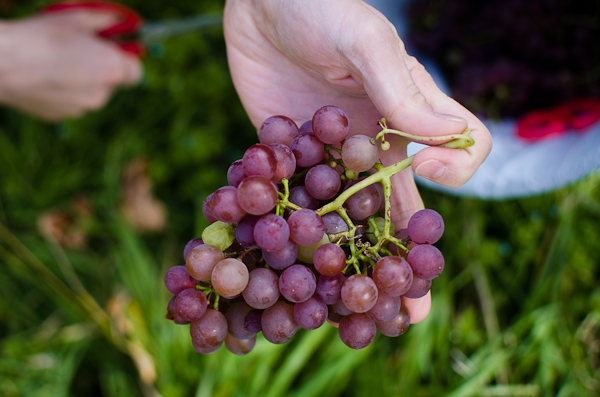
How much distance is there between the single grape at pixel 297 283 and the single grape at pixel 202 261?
0.38 ft

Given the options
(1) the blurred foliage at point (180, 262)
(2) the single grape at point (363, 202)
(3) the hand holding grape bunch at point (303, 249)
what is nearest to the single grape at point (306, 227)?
(3) the hand holding grape bunch at point (303, 249)

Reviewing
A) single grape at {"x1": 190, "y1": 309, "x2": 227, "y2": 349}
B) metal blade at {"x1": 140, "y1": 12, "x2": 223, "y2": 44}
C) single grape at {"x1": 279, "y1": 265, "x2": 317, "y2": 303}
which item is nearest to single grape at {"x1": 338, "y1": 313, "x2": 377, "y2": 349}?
single grape at {"x1": 279, "y1": 265, "x2": 317, "y2": 303}

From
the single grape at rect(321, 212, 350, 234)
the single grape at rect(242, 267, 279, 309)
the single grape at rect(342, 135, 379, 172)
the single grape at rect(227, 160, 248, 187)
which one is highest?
the single grape at rect(342, 135, 379, 172)

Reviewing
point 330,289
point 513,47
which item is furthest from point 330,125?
point 513,47

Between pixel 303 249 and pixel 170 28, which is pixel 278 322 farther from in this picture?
pixel 170 28

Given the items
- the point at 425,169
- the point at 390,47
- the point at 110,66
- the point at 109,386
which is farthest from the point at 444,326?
the point at 110,66

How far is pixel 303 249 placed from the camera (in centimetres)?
64

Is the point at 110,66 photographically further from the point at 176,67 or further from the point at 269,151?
the point at 269,151

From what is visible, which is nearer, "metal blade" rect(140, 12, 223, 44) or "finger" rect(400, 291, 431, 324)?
"finger" rect(400, 291, 431, 324)

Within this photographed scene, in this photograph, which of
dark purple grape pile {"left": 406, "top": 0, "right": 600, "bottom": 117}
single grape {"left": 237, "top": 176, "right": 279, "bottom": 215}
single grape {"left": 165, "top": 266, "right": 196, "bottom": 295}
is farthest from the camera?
dark purple grape pile {"left": 406, "top": 0, "right": 600, "bottom": 117}

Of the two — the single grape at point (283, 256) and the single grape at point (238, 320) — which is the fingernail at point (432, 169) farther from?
the single grape at point (238, 320)

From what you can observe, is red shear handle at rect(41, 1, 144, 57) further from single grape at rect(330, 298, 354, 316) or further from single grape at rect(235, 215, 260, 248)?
single grape at rect(330, 298, 354, 316)

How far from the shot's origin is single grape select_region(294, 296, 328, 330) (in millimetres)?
603

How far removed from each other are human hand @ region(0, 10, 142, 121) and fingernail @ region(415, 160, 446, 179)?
143 cm
